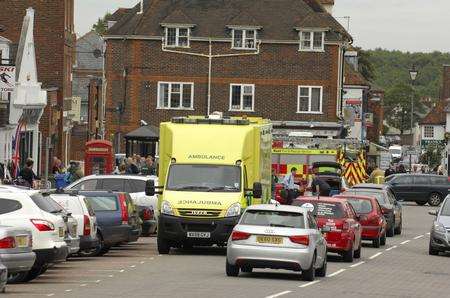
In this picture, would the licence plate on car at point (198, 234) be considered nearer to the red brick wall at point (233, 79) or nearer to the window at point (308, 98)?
the red brick wall at point (233, 79)

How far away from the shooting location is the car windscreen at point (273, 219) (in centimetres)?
2672

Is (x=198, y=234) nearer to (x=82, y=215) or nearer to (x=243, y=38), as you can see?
(x=82, y=215)

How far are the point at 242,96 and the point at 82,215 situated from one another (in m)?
56.5

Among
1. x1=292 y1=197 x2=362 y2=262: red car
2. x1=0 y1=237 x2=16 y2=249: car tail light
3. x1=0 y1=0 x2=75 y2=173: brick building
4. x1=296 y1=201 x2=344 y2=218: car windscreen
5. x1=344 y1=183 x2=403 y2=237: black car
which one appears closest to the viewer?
x1=0 y1=237 x2=16 y2=249: car tail light

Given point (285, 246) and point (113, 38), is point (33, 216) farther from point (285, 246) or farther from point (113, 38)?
point (113, 38)

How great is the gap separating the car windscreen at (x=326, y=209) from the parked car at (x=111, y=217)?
398cm

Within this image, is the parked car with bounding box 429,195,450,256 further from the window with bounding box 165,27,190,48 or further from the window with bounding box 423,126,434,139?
the window with bounding box 423,126,434,139

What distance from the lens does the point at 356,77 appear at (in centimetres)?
11750

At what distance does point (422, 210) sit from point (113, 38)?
86.7 feet

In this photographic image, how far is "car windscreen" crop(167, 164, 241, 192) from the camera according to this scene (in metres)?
33.2

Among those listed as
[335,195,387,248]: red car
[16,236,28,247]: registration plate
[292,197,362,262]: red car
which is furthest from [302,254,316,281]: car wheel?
[335,195,387,248]: red car

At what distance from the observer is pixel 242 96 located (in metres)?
85.3

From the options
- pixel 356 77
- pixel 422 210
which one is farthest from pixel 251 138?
pixel 356 77

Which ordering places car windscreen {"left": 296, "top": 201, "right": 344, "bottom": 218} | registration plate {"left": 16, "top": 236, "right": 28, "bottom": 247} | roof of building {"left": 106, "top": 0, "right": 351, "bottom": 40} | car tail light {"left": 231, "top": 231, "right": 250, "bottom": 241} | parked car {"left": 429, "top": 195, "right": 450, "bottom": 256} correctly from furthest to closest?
roof of building {"left": 106, "top": 0, "right": 351, "bottom": 40} → parked car {"left": 429, "top": 195, "right": 450, "bottom": 256} → car windscreen {"left": 296, "top": 201, "right": 344, "bottom": 218} → car tail light {"left": 231, "top": 231, "right": 250, "bottom": 241} → registration plate {"left": 16, "top": 236, "right": 28, "bottom": 247}
